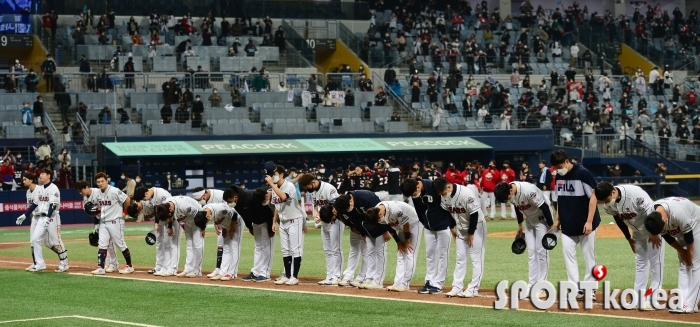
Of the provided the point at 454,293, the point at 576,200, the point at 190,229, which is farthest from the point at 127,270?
the point at 576,200

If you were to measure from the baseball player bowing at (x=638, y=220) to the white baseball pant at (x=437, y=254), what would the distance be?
2.88m

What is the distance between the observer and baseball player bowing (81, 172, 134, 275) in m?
19.9

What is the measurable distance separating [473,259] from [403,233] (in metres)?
1.35

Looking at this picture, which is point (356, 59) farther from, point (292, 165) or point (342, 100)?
point (292, 165)

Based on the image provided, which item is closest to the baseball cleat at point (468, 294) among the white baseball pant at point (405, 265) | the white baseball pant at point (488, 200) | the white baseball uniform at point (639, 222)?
the white baseball pant at point (405, 265)

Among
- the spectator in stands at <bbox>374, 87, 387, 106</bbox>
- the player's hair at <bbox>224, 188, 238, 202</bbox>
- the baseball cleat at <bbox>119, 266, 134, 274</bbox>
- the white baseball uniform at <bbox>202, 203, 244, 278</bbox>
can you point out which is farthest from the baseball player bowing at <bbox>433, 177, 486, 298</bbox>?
the spectator in stands at <bbox>374, 87, 387, 106</bbox>

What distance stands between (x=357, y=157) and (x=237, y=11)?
11.7 m

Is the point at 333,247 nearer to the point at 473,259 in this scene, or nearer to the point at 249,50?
the point at 473,259

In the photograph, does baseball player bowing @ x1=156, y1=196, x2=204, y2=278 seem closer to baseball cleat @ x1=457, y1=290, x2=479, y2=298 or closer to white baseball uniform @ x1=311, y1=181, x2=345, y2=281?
white baseball uniform @ x1=311, y1=181, x2=345, y2=281

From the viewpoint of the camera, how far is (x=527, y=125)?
44.5 meters

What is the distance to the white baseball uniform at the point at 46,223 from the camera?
2045 centimetres

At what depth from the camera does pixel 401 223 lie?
51.9ft

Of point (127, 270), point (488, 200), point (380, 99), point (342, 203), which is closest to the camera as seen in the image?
point (342, 203)

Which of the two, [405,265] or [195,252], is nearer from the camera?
[405,265]
